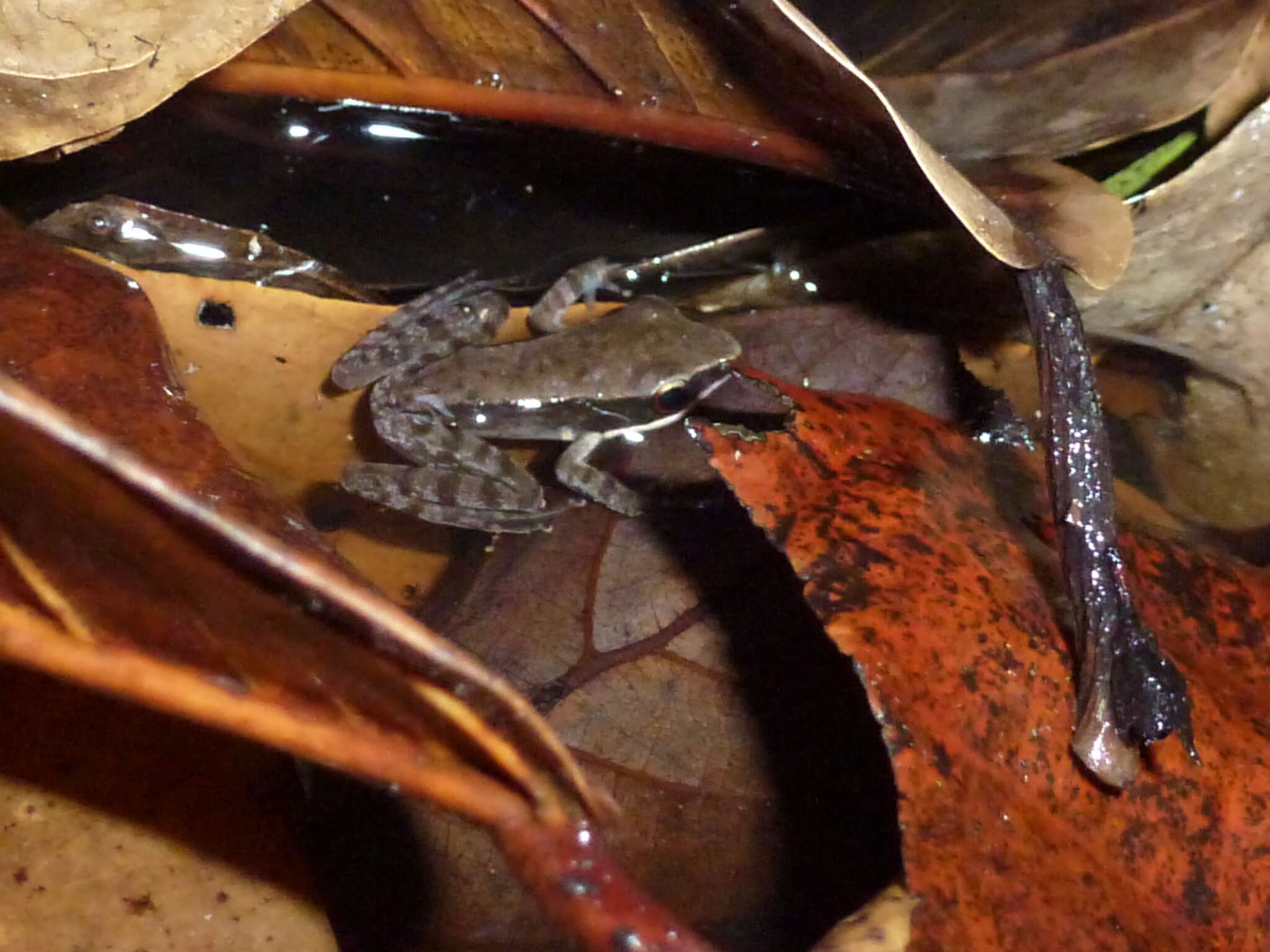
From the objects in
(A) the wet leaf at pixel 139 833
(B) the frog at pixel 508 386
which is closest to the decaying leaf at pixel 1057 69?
(B) the frog at pixel 508 386

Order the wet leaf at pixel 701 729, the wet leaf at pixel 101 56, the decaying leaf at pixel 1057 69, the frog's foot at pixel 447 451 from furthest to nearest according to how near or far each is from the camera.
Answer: the frog's foot at pixel 447 451 → the decaying leaf at pixel 1057 69 → the wet leaf at pixel 101 56 → the wet leaf at pixel 701 729

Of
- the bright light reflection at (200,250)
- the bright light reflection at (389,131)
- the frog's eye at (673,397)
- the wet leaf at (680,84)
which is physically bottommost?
the bright light reflection at (200,250)

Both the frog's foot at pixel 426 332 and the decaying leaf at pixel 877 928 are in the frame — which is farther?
the frog's foot at pixel 426 332

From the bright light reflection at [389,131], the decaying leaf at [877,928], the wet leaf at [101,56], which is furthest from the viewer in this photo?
the bright light reflection at [389,131]

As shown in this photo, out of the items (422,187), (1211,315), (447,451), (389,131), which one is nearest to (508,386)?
(447,451)

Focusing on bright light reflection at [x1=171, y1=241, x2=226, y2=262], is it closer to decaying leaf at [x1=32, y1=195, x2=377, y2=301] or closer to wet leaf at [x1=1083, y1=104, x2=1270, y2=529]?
decaying leaf at [x1=32, y1=195, x2=377, y2=301]

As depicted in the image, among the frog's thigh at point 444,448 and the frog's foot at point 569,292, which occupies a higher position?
the frog's foot at point 569,292

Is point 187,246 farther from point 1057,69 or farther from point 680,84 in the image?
point 1057,69

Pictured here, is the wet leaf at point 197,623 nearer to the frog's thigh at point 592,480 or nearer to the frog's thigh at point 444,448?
the frog's thigh at point 592,480
